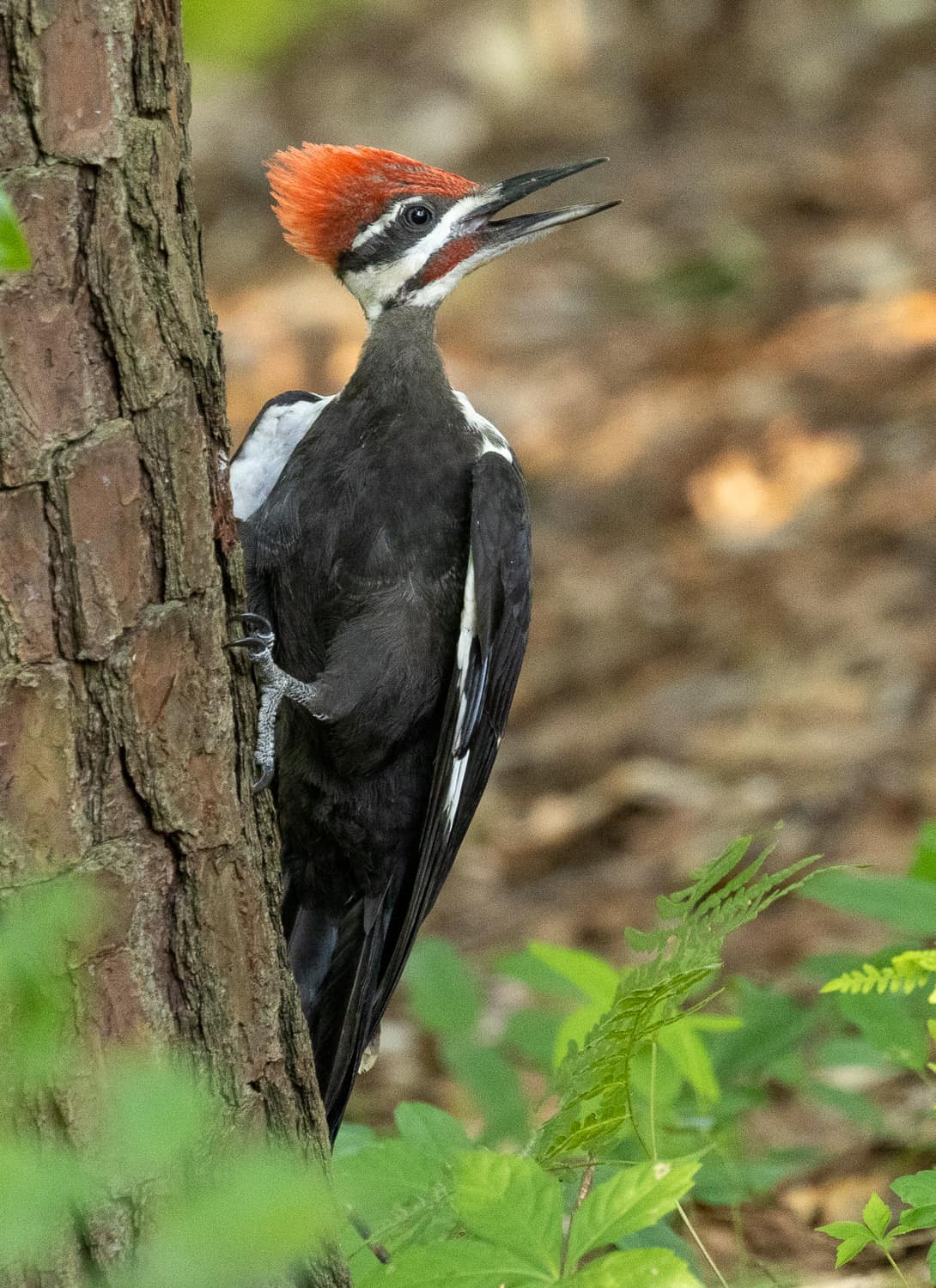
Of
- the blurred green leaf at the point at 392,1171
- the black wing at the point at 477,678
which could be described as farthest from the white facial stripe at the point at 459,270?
the blurred green leaf at the point at 392,1171

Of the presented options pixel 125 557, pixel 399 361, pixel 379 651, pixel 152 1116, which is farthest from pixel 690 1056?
pixel 152 1116

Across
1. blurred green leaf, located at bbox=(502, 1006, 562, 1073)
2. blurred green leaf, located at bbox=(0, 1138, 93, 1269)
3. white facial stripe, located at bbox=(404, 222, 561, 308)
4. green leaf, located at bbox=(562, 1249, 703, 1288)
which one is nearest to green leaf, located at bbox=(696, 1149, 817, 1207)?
blurred green leaf, located at bbox=(502, 1006, 562, 1073)

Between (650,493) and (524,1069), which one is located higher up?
(650,493)

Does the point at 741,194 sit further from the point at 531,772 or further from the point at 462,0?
the point at 531,772

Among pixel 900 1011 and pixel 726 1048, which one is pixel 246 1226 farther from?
pixel 726 1048

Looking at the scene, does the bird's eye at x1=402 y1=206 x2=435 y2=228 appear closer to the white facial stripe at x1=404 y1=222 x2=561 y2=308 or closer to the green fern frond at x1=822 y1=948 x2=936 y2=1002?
the white facial stripe at x1=404 y1=222 x2=561 y2=308

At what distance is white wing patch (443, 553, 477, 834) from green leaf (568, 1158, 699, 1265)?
1.27 meters

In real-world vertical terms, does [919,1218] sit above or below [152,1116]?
below

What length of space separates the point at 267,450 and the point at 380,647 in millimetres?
580

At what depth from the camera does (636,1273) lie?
4.37 feet

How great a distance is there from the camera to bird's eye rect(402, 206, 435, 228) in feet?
10.2

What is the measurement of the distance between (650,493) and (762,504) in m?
0.61

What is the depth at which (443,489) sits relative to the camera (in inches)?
108

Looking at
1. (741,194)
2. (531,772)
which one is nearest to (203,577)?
(531,772)
